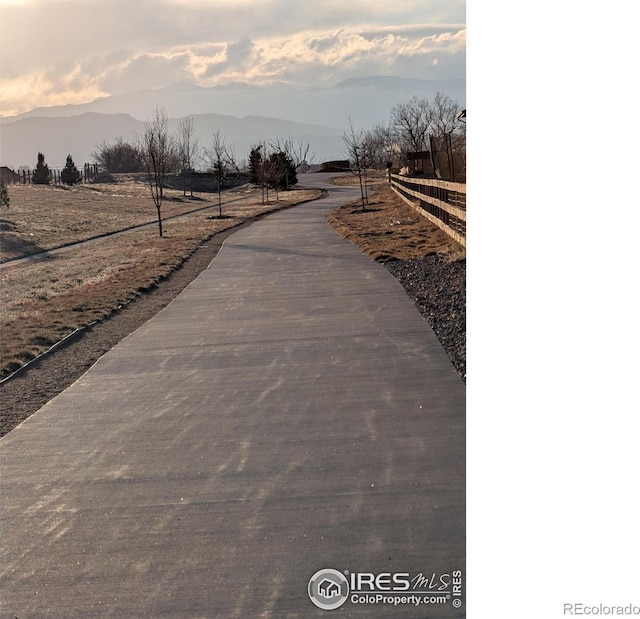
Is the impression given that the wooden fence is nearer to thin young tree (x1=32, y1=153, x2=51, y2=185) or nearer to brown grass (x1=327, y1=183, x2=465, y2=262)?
brown grass (x1=327, y1=183, x2=465, y2=262)

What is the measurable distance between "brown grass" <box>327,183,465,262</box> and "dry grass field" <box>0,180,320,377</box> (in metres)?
4.12

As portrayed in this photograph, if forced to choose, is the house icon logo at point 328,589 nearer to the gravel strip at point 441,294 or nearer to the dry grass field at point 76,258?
the gravel strip at point 441,294

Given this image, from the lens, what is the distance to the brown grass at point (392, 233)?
1591cm

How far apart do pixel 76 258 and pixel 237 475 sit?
59.0ft

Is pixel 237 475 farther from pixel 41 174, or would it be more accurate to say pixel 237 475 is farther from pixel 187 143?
pixel 41 174

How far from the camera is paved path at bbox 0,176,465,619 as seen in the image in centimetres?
421

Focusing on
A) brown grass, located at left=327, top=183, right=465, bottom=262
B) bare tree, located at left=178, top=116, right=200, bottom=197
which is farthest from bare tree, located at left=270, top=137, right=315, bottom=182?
brown grass, located at left=327, top=183, right=465, bottom=262

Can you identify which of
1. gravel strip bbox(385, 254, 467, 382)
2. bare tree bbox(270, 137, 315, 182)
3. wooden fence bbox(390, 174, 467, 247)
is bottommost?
gravel strip bbox(385, 254, 467, 382)

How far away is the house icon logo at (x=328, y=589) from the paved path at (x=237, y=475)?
0.14 ft

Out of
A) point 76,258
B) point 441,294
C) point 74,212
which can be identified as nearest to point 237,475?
point 441,294

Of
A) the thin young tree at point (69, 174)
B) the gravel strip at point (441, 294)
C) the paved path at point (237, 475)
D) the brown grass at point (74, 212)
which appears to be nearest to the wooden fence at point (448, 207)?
the gravel strip at point (441, 294)
